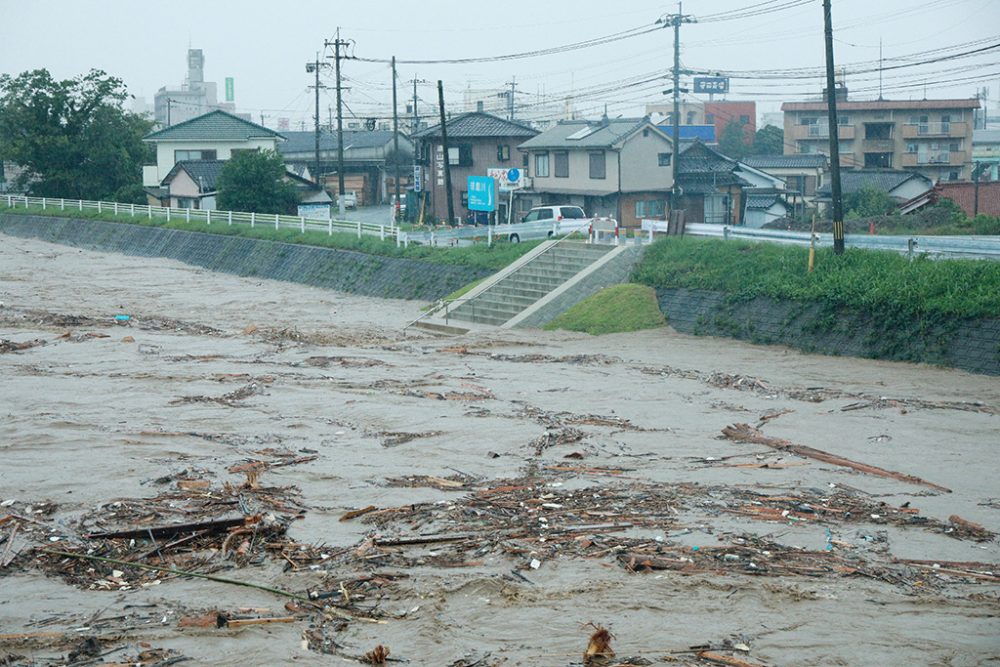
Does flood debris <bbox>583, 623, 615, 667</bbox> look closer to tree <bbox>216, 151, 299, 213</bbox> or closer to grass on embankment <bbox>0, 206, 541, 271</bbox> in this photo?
grass on embankment <bbox>0, 206, 541, 271</bbox>

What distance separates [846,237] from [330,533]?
18123 mm

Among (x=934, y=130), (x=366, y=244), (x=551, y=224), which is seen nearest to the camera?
(x=551, y=224)

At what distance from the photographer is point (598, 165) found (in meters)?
45.2

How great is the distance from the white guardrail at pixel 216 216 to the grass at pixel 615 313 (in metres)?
10.2

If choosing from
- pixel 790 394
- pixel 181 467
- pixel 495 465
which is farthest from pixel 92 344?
pixel 790 394

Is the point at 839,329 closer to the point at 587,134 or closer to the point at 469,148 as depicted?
the point at 587,134

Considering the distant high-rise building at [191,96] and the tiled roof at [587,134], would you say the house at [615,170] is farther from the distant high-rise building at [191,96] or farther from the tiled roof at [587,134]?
the distant high-rise building at [191,96]

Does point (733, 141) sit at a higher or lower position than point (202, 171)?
higher

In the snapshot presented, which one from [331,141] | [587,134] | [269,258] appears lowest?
[269,258]

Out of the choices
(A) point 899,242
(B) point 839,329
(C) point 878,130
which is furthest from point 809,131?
(B) point 839,329

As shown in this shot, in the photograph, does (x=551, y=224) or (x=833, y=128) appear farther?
(x=551, y=224)

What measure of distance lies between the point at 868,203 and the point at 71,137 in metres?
43.3

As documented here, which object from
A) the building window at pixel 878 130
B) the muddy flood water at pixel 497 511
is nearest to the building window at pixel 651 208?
the building window at pixel 878 130

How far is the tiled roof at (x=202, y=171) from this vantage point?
53.6m
